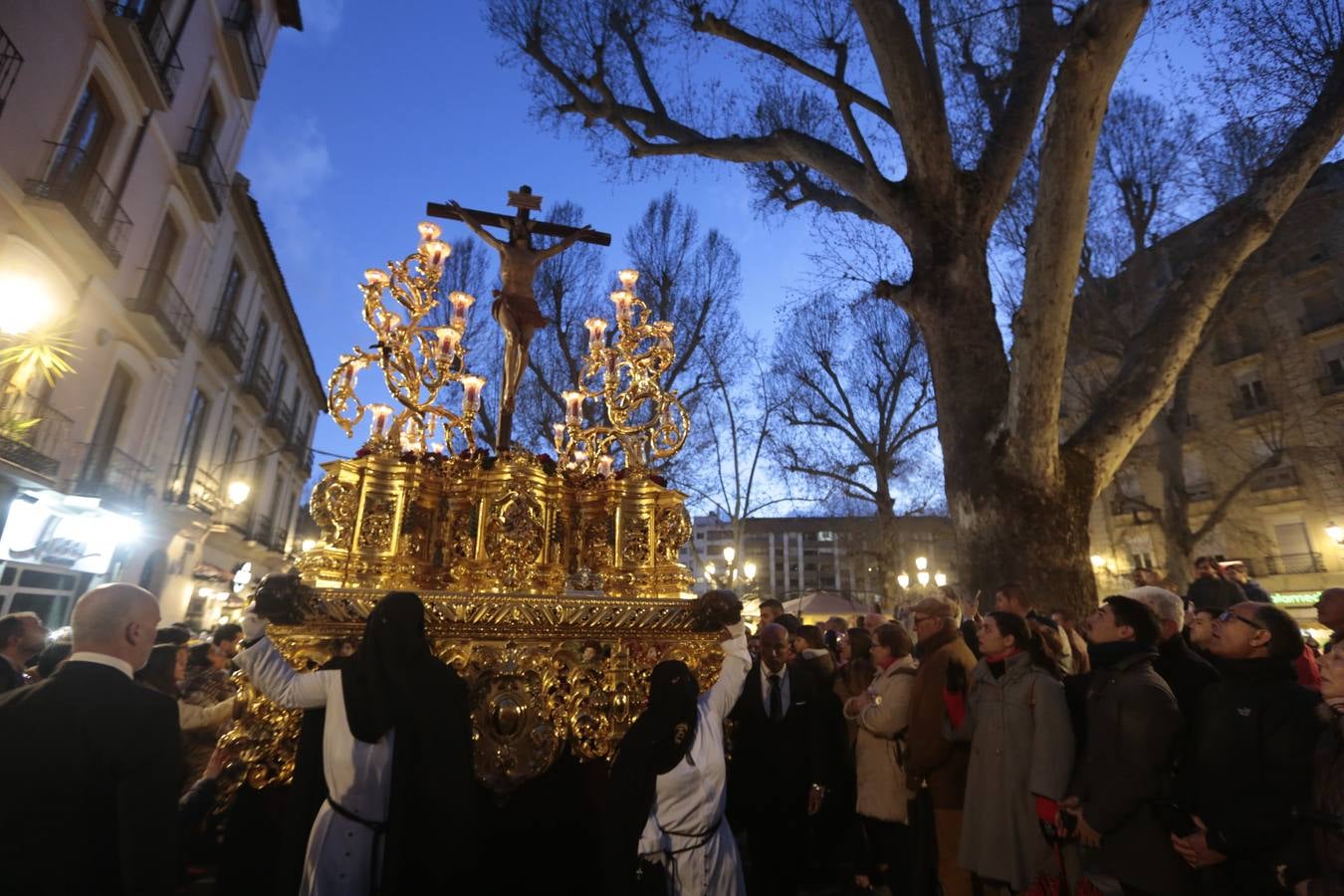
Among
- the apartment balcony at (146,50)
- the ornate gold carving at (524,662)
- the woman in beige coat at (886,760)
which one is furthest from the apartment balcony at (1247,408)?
the apartment balcony at (146,50)

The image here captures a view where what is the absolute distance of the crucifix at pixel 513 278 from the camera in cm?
456

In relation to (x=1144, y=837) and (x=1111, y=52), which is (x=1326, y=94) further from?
(x=1144, y=837)

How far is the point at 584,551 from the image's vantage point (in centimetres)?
423

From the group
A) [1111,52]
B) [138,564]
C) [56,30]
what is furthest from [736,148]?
[138,564]

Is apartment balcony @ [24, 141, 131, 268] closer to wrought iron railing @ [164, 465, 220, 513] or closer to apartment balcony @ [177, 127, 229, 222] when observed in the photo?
apartment balcony @ [177, 127, 229, 222]

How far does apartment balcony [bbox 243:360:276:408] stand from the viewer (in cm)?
1956

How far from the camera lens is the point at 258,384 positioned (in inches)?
811

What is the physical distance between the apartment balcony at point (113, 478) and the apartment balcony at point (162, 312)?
2342 millimetres

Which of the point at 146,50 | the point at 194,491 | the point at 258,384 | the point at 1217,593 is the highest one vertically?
the point at 146,50

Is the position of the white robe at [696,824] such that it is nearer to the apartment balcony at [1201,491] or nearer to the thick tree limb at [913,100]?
the thick tree limb at [913,100]

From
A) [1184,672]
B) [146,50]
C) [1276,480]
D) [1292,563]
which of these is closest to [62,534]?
[146,50]

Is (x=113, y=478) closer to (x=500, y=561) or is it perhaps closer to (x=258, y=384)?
(x=258, y=384)

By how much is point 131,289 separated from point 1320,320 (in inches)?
1288

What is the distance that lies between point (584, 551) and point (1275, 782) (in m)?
3.47
